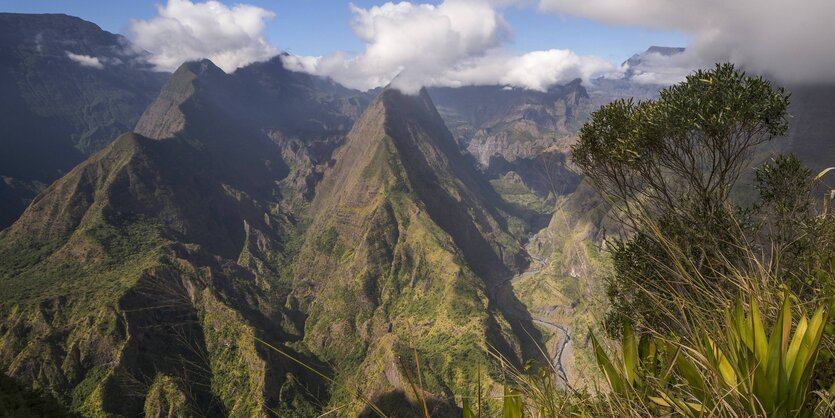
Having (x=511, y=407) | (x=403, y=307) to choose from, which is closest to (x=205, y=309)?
(x=403, y=307)

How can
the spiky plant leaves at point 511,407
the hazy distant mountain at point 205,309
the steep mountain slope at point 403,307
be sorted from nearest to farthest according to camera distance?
the spiky plant leaves at point 511,407, the hazy distant mountain at point 205,309, the steep mountain slope at point 403,307

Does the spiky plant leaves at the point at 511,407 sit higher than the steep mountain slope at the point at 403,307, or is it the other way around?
the spiky plant leaves at the point at 511,407

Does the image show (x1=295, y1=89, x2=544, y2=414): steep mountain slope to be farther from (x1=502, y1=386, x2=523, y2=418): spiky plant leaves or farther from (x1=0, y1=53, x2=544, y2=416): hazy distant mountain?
(x1=502, y1=386, x2=523, y2=418): spiky plant leaves

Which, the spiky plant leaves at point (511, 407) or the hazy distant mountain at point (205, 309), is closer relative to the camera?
the spiky plant leaves at point (511, 407)

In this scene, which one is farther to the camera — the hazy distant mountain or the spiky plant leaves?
the hazy distant mountain

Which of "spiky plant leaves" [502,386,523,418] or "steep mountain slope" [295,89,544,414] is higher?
"spiky plant leaves" [502,386,523,418]

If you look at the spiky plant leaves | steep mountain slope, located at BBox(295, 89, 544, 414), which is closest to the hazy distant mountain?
steep mountain slope, located at BBox(295, 89, 544, 414)

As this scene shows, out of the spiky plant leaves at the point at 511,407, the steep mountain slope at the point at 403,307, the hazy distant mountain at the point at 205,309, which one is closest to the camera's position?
the spiky plant leaves at the point at 511,407

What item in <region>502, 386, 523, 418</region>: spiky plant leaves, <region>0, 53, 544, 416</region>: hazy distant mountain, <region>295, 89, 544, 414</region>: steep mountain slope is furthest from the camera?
<region>295, 89, 544, 414</region>: steep mountain slope

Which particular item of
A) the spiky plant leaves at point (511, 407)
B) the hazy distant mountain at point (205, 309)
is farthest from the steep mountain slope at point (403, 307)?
the spiky plant leaves at point (511, 407)

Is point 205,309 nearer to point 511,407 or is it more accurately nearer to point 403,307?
point 403,307

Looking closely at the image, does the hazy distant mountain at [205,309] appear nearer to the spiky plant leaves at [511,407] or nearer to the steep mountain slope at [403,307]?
the steep mountain slope at [403,307]

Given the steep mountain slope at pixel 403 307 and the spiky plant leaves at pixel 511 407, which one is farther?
the steep mountain slope at pixel 403 307
